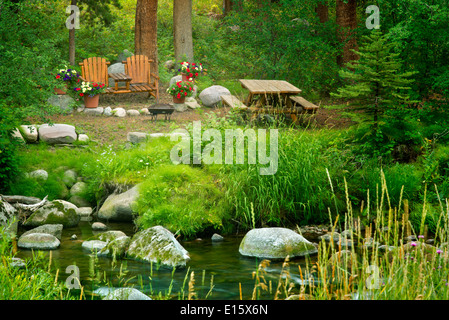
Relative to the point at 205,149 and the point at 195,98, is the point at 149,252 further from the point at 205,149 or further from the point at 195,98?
the point at 195,98

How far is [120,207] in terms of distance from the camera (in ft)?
25.7

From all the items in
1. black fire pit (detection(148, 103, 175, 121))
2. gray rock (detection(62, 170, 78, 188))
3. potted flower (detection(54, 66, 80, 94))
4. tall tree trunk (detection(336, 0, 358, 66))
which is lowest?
gray rock (detection(62, 170, 78, 188))

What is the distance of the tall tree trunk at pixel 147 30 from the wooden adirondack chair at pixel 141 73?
75cm

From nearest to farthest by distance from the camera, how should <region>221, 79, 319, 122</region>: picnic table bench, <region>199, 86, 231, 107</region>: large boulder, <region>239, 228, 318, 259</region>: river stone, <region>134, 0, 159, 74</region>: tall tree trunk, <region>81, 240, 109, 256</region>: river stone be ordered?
<region>239, 228, 318, 259</region>: river stone, <region>81, 240, 109, 256</region>: river stone, <region>221, 79, 319, 122</region>: picnic table bench, <region>199, 86, 231, 107</region>: large boulder, <region>134, 0, 159, 74</region>: tall tree trunk

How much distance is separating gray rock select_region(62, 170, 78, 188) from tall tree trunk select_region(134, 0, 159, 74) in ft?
21.8

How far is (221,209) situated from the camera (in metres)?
7.31

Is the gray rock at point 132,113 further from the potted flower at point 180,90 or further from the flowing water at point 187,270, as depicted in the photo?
the flowing water at point 187,270

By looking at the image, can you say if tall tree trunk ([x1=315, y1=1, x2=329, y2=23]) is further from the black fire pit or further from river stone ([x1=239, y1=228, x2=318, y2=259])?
river stone ([x1=239, y1=228, x2=318, y2=259])

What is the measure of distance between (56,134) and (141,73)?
15.6 ft

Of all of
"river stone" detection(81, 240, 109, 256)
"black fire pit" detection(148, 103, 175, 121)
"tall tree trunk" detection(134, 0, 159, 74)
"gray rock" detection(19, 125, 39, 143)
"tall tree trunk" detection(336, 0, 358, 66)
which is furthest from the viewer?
"tall tree trunk" detection(134, 0, 159, 74)

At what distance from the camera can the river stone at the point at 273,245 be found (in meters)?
6.23

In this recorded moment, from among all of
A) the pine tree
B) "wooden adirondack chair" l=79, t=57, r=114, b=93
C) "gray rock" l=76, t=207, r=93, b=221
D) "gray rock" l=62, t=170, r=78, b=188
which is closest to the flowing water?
"gray rock" l=76, t=207, r=93, b=221

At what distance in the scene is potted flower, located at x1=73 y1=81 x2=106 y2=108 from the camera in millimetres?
12422
